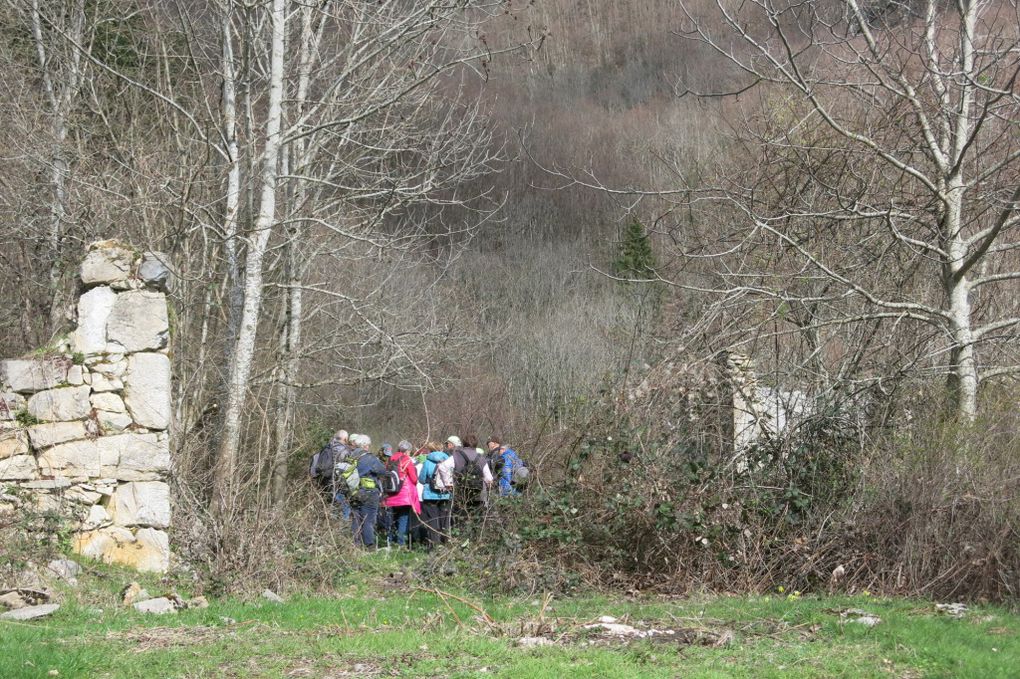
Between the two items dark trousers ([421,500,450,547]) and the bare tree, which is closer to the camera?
the bare tree

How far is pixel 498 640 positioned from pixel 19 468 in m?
5.74

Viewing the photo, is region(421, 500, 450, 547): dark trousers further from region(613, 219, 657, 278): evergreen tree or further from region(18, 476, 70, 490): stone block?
region(613, 219, 657, 278): evergreen tree

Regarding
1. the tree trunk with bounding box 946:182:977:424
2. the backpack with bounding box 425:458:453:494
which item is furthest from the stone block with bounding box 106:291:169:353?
the tree trunk with bounding box 946:182:977:424

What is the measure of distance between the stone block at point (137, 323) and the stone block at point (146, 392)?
14cm

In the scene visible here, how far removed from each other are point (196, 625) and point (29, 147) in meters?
11.4

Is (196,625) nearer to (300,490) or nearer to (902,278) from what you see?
(300,490)

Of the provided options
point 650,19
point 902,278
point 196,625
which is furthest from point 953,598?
point 650,19

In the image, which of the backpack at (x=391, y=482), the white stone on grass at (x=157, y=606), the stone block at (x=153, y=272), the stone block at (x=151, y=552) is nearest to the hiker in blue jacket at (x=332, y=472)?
the backpack at (x=391, y=482)

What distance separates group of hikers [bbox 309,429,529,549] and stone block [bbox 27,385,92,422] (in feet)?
8.79

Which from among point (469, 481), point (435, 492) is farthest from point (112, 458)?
point (435, 492)

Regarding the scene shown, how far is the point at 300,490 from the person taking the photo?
11.2 metres

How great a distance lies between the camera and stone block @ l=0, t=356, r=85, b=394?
10148 millimetres

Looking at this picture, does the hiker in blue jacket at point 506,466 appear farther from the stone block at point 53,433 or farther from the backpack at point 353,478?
the stone block at point 53,433

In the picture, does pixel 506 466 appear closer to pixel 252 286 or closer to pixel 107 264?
pixel 252 286
